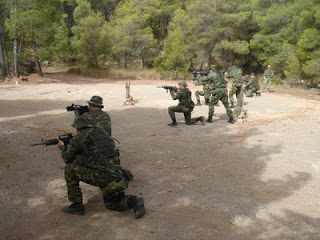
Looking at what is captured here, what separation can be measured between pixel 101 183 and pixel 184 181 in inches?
69.8

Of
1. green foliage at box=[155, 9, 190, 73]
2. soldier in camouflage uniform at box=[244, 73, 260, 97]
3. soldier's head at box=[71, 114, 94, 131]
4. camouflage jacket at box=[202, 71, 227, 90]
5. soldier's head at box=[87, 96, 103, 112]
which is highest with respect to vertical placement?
green foliage at box=[155, 9, 190, 73]

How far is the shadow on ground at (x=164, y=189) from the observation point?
3.49m

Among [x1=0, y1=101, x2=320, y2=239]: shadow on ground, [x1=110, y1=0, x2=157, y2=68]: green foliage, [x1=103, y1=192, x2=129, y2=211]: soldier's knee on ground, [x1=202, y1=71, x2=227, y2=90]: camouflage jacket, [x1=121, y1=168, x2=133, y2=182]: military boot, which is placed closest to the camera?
[x1=0, y1=101, x2=320, y2=239]: shadow on ground

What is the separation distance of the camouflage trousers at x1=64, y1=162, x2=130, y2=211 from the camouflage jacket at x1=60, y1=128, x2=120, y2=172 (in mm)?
74

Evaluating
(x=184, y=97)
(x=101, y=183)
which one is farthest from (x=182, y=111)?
(x=101, y=183)

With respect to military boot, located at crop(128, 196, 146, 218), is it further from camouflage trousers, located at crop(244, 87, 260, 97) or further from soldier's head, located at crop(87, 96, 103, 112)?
Answer: camouflage trousers, located at crop(244, 87, 260, 97)

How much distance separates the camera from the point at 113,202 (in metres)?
3.75

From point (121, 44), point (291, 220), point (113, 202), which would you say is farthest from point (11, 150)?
point (121, 44)

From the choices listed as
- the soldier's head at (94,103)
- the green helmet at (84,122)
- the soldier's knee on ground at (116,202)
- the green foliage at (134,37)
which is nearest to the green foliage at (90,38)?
the green foliage at (134,37)

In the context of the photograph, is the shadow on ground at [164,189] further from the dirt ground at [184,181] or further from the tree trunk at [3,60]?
the tree trunk at [3,60]

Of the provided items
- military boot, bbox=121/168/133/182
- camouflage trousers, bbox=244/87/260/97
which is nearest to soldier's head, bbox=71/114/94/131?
military boot, bbox=121/168/133/182

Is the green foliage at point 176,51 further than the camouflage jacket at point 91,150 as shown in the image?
Yes

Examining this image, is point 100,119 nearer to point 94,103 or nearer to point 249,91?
point 94,103

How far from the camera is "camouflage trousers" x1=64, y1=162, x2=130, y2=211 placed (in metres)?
3.53
